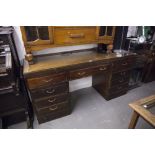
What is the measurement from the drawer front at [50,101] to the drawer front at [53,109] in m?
0.04

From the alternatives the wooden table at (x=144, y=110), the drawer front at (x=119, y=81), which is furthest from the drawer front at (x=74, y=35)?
the wooden table at (x=144, y=110)

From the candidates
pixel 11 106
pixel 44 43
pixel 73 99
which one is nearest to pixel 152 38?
pixel 73 99

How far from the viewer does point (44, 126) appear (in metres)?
1.66

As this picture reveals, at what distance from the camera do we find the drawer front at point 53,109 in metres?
1.58

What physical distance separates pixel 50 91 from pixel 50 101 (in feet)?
0.50

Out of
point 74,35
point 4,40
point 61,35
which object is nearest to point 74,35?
point 74,35

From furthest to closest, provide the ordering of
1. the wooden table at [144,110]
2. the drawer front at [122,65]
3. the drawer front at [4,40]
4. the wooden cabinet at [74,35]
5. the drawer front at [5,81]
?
the drawer front at [122,65] < the wooden cabinet at [74,35] < the drawer front at [4,40] < the drawer front at [5,81] < the wooden table at [144,110]

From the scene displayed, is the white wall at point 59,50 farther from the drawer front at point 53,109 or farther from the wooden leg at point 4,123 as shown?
the wooden leg at point 4,123

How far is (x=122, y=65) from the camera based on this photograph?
184 centimetres

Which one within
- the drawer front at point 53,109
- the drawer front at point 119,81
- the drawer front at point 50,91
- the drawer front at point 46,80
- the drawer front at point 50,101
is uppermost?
the drawer front at point 46,80

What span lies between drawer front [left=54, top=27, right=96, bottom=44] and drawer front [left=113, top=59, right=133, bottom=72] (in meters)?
0.50

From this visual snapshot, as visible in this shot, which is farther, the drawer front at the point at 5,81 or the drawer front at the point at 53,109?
the drawer front at the point at 53,109

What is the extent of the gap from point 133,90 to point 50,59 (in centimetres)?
171
